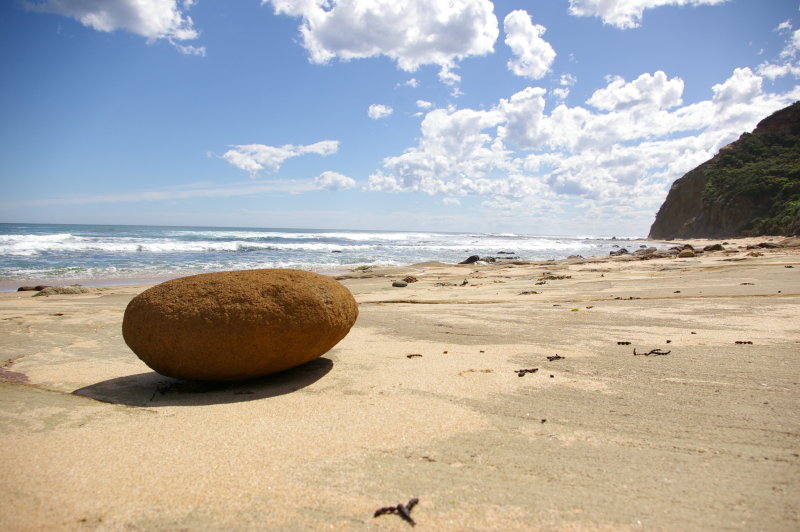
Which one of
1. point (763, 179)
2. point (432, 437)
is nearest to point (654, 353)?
point (432, 437)

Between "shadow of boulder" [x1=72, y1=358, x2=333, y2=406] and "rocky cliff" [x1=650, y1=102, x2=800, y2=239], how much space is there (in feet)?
118

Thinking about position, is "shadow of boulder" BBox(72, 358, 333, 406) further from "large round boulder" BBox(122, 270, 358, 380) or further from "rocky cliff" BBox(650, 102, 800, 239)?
"rocky cliff" BBox(650, 102, 800, 239)

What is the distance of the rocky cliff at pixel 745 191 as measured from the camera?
114 feet

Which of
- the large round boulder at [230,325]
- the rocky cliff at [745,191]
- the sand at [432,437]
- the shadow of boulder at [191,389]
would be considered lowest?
the shadow of boulder at [191,389]

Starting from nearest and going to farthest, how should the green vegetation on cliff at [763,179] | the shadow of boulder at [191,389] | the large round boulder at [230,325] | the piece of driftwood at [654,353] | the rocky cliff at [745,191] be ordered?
1. the shadow of boulder at [191,389]
2. the large round boulder at [230,325]
3. the piece of driftwood at [654,353]
4. the green vegetation on cliff at [763,179]
5. the rocky cliff at [745,191]

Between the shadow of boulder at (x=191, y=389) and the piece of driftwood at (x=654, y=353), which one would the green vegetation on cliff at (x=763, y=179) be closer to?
the piece of driftwood at (x=654, y=353)

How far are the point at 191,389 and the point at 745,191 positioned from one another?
47380 mm

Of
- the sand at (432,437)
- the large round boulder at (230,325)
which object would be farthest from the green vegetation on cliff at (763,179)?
the large round boulder at (230,325)

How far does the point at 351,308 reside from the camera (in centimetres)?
411

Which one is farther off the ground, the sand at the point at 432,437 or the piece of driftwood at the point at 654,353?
the piece of driftwood at the point at 654,353

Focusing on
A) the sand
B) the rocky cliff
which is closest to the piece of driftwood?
the sand

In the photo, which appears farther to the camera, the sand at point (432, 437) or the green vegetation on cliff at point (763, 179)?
the green vegetation on cliff at point (763, 179)

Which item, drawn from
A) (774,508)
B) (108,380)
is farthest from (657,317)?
(108,380)

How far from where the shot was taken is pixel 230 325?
3.41 m
